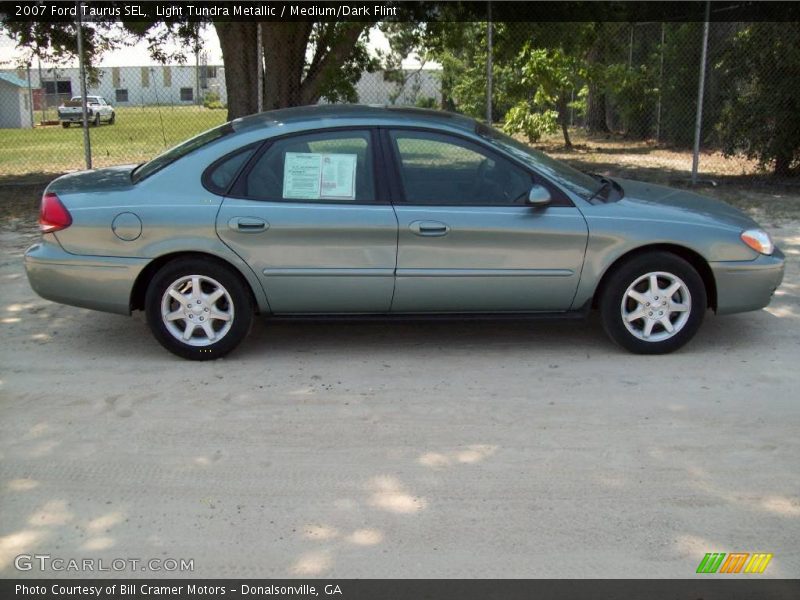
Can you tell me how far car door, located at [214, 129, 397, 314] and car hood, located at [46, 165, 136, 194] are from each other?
0.77 m

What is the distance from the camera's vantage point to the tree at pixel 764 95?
1199cm

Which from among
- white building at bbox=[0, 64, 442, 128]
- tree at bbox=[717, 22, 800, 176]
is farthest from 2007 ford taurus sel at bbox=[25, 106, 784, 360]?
white building at bbox=[0, 64, 442, 128]

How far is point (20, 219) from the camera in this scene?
10.2 metres

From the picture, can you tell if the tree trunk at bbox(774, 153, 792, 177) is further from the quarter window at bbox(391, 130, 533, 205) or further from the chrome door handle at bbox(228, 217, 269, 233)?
the chrome door handle at bbox(228, 217, 269, 233)

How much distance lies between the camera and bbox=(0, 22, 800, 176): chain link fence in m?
12.6

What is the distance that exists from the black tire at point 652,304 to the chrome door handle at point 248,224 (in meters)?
2.21

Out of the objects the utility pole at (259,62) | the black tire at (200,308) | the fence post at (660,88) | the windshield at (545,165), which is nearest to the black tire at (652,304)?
the windshield at (545,165)

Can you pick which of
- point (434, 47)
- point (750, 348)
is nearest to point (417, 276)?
point (750, 348)

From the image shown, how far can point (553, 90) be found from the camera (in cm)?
1808

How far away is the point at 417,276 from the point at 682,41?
1397cm
